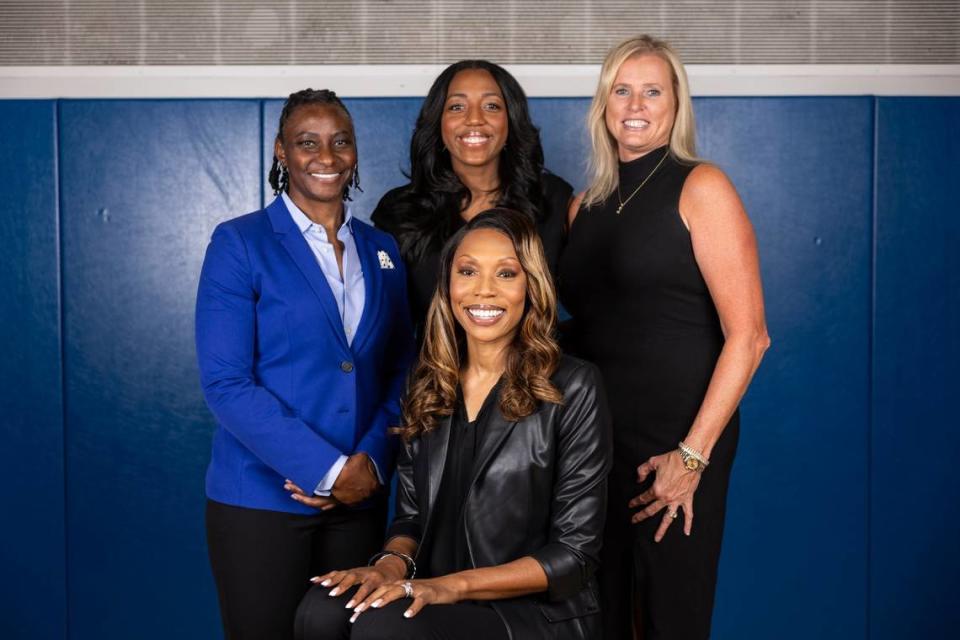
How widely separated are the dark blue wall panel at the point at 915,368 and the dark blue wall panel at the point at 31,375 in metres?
2.92

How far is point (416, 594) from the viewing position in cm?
187

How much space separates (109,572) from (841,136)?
9.96ft

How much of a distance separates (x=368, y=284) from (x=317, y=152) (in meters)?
0.34

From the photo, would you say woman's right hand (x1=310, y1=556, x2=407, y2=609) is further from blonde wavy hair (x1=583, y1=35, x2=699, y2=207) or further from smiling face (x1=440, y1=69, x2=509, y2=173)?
smiling face (x1=440, y1=69, x2=509, y2=173)

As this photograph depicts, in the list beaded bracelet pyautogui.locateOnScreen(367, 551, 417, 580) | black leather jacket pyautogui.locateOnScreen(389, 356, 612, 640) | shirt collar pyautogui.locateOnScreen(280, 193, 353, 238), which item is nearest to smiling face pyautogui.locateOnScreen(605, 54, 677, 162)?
black leather jacket pyautogui.locateOnScreen(389, 356, 612, 640)

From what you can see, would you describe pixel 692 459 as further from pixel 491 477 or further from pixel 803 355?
pixel 803 355

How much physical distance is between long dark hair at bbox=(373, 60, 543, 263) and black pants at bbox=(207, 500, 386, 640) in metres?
0.83

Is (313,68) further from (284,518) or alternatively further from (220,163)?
(284,518)

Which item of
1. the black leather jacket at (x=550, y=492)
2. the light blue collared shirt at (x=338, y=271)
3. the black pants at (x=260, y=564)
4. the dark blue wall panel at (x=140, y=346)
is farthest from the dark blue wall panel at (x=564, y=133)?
the black pants at (x=260, y=564)

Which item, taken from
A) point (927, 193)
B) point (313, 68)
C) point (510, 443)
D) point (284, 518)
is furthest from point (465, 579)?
point (927, 193)

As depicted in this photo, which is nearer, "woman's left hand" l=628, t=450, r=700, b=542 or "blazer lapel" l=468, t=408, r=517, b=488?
"blazer lapel" l=468, t=408, r=517, b=488

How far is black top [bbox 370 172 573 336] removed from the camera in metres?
2.66

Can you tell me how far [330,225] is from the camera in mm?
2410

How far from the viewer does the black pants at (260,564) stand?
2.22m
